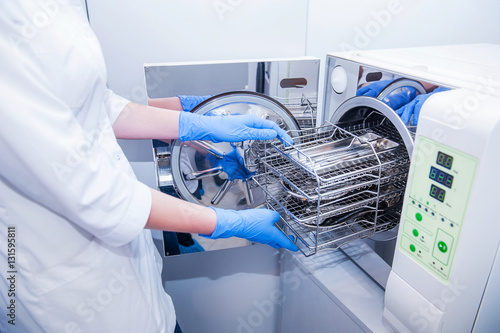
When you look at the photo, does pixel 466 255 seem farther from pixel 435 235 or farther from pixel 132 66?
pixel 132 66

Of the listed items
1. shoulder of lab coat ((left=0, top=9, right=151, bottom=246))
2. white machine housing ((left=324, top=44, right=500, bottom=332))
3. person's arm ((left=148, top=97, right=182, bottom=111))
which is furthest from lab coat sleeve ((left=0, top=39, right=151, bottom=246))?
white machine housing ((left=324, top=44, right=500, bottom=332))

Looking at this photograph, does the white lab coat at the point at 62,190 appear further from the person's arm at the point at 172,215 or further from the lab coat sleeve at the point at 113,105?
the lab coat sleeve at the point at 113,105

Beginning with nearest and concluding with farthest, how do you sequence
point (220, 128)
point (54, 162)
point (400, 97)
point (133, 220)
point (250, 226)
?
point (54, 162) → point (133, 220) → point (400, 97) → point (250, 226) → point (220, 128)

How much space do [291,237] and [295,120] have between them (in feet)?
1.38

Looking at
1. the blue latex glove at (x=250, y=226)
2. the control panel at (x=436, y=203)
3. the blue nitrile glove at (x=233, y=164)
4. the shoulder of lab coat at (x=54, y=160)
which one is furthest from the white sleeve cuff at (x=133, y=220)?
the control panel at (x=436, y=203)

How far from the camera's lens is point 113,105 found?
1167 millimetres

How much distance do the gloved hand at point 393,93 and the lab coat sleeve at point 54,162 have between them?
709 millimetres

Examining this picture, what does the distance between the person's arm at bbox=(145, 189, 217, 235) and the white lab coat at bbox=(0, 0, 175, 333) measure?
4 cm

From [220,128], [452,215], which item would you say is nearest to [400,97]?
[452,215]

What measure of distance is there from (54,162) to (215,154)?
663mm

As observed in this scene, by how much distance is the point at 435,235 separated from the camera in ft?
2.53

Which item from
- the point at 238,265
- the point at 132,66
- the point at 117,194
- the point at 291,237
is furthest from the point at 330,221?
the point at 132,66

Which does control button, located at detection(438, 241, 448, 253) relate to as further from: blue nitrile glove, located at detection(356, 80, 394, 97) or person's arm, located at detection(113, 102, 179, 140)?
person's arm, located at detection(113, 102, 179, 140)

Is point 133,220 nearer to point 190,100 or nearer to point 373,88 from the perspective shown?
point 190,100
